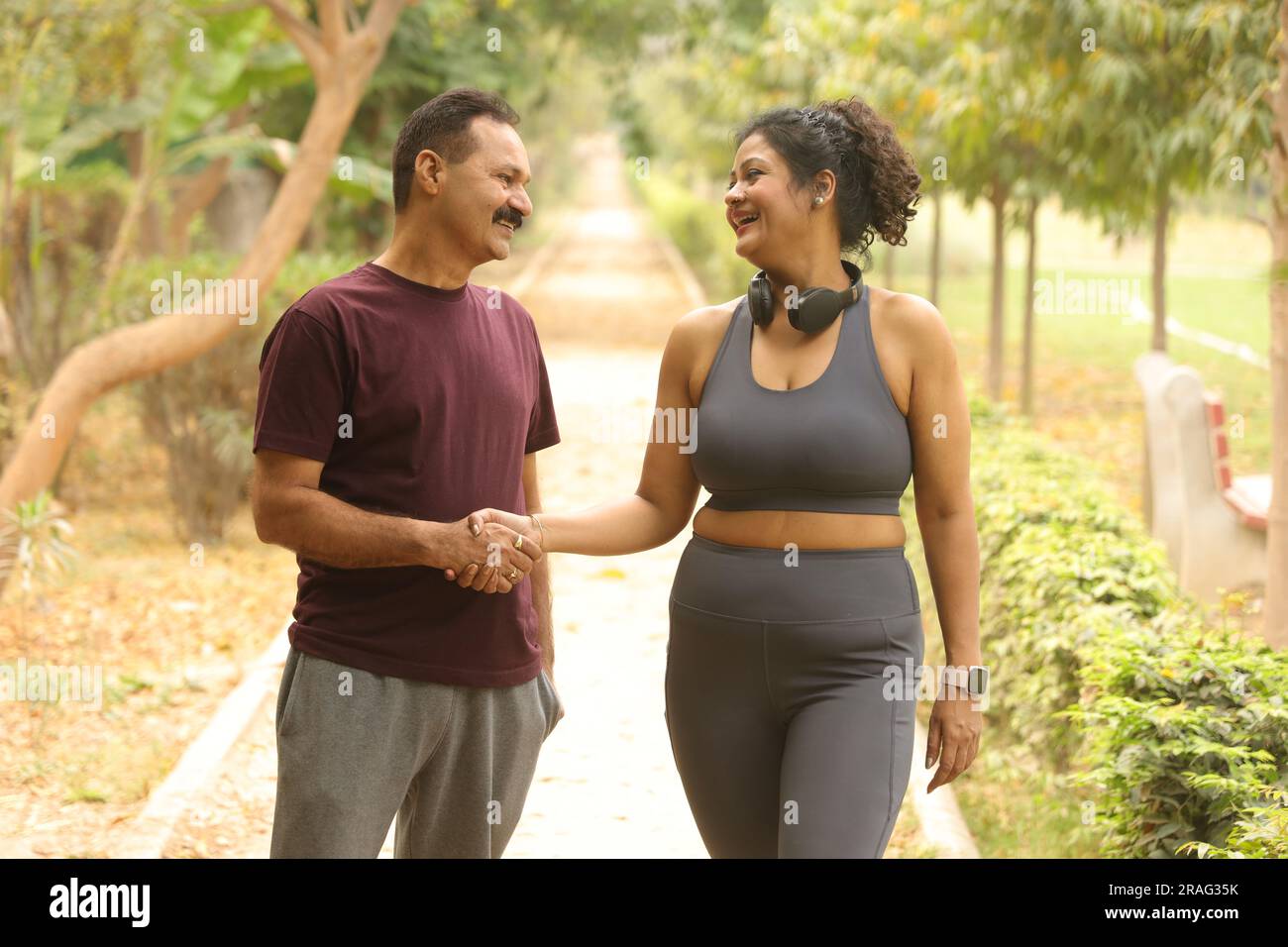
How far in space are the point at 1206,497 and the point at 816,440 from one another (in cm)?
567

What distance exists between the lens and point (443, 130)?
314 centimetres

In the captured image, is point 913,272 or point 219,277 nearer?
point 219,277

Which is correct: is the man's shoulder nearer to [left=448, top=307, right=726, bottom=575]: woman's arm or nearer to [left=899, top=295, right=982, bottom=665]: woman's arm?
[left=448, top=307, right=726, bottom=575]: woman's arm

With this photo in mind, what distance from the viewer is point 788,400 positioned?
3.11m

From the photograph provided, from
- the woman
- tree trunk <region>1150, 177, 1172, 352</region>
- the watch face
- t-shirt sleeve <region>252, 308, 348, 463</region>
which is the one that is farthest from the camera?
tree trunk <region>1150, 177, 1172, 352</region>

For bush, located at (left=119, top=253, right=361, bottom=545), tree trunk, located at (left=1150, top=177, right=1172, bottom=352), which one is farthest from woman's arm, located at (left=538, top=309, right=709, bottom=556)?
tree trunk, located at (left=1150, top=177, right=1172, bottom=352)

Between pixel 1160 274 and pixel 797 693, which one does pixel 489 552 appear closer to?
pixel 797 693

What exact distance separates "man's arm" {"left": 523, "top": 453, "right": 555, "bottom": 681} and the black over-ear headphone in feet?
2.23

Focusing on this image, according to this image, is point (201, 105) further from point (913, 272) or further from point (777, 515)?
point (913, 272)

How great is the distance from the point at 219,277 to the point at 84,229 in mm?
3630

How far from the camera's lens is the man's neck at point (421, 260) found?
3.14 m

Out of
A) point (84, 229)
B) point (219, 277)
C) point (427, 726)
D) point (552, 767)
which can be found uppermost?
point (84, 229)

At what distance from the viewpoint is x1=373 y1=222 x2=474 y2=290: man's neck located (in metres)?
3.14
